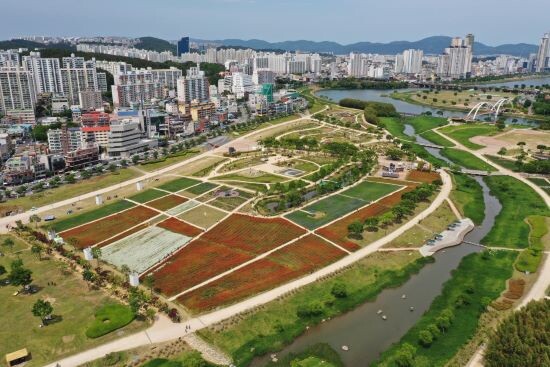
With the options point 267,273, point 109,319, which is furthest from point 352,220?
point 109,319

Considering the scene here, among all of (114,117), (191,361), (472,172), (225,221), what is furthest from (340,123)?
(191,361)

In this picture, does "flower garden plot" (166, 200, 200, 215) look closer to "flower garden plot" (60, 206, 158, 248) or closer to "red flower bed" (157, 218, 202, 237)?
"flower garden plot" (60, 206, 158, 248)

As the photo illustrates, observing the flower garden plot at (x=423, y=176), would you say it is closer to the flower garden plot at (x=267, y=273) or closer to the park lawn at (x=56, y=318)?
the flower garden plot at (x=267, y=273)

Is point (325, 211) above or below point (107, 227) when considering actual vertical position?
above

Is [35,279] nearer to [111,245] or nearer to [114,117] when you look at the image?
[111,245]

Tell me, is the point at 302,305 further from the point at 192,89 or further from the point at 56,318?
the point at 192,89

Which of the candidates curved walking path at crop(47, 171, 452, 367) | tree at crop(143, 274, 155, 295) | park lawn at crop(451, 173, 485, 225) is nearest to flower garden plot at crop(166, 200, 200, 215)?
tree at crop(143, 274, 155, 295)
